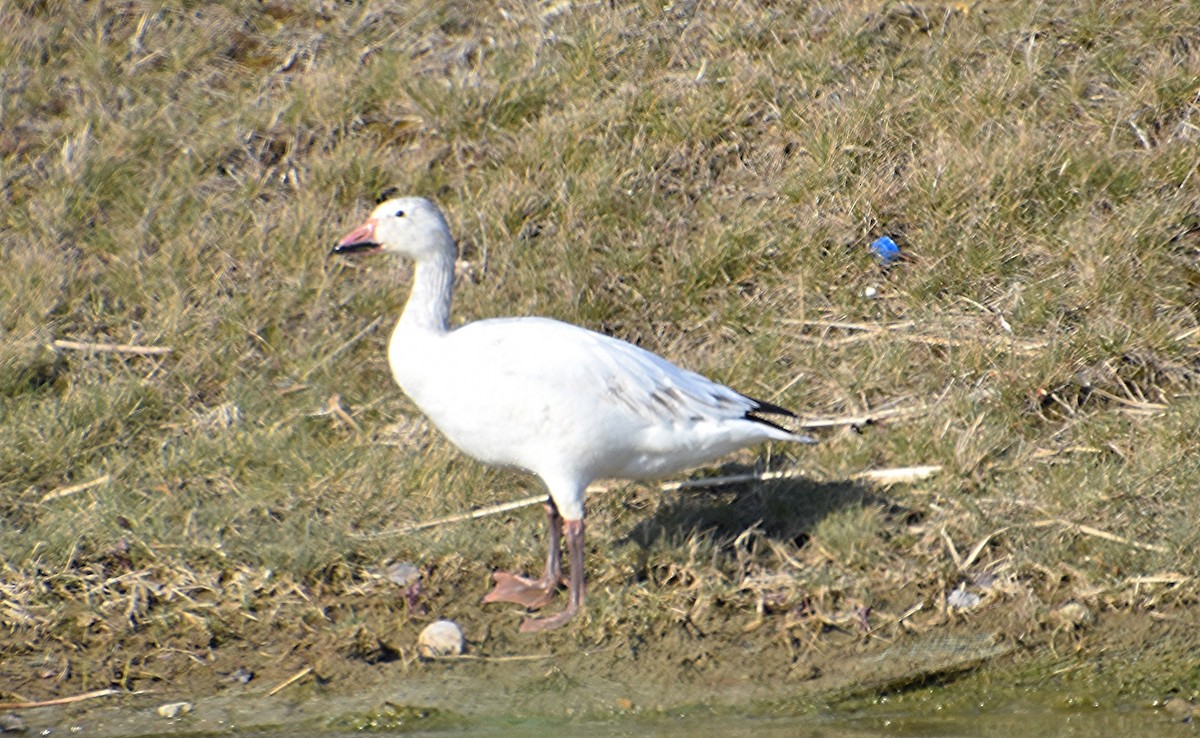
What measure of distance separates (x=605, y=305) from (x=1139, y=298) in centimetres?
217

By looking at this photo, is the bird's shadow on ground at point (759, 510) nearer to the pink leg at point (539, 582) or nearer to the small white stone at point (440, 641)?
the pink leg at point (539, 582)

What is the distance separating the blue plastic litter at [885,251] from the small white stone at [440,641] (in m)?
2.70

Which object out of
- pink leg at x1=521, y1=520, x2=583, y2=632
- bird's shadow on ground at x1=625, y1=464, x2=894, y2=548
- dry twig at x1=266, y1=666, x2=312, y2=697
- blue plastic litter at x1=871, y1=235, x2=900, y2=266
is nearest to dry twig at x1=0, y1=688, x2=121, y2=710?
dry twig at x1=266, y1=666, x2=312, y2=697

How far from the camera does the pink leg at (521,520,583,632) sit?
5.05 meters

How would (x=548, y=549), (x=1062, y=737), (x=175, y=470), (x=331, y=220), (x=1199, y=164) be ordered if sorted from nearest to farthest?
(x=1062, y=737) → (x=548, y=549) → (x=175, y=470) → (x=1199, y=164) → (x=331, y=220)

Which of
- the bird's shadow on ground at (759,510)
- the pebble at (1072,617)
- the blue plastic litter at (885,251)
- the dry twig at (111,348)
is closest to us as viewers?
the pebble at (1072,617)

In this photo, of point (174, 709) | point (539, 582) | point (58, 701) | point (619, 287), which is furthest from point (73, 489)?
point (619, 287)

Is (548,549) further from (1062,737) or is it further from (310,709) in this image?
(1062,737)

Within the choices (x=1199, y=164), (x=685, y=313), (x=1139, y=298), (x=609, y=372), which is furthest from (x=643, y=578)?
(x=1199, y=164)

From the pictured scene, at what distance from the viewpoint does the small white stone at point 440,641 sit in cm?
496

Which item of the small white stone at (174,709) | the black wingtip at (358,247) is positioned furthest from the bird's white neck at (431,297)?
the small white stone at (174,709)

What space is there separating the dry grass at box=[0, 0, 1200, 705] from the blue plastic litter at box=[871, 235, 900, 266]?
63 millimetres

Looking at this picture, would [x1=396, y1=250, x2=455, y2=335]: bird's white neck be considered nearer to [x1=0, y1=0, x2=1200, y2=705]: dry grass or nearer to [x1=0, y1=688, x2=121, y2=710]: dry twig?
[x1=0, y1=0, x2=1200, y2=705]: dry grass

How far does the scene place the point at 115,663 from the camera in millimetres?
5000
